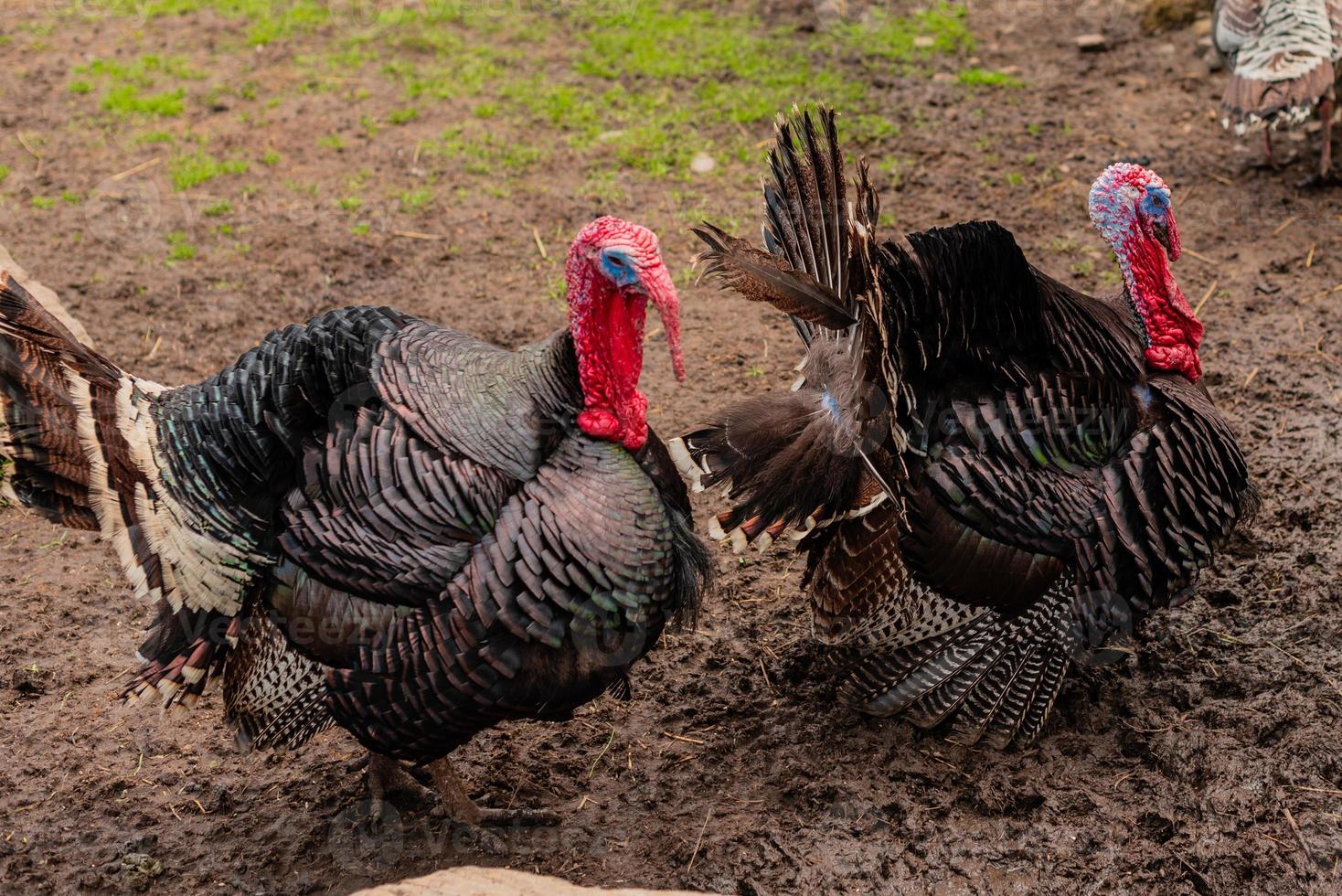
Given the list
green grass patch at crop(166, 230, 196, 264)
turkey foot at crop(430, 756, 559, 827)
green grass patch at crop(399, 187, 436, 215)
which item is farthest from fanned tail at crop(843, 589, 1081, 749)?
green grass patch at crop(166, 230, 196, 264)

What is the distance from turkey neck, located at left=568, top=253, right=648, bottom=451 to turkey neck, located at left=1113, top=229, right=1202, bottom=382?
2016mm

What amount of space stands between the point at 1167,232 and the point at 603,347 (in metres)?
2.34

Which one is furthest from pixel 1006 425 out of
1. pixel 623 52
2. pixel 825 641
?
pixel 623 52

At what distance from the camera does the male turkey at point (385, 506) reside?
137 inches

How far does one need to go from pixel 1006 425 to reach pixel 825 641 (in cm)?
105

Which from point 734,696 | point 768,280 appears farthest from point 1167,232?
point 734,696

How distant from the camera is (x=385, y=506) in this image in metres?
3.54

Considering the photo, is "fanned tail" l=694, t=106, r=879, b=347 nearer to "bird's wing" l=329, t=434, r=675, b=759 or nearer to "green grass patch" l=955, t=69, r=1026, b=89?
"bird's wing" l=329, t=434, r=675, b=759

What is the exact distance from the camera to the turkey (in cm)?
675

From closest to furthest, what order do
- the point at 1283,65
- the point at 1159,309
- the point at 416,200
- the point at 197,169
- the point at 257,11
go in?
the point at 1159,309, the point at 1283,65, the point at 416,200, the point at 197,169, the point at 257,11

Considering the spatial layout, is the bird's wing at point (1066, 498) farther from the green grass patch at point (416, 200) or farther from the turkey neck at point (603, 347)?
the green grass patch at point (416, 200)

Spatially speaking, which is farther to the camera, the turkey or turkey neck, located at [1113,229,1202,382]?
the turkey

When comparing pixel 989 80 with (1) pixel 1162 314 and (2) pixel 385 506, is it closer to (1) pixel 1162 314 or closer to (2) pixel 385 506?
(1) pixel 1162 314

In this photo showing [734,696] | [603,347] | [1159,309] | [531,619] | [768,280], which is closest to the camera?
[531,619]
